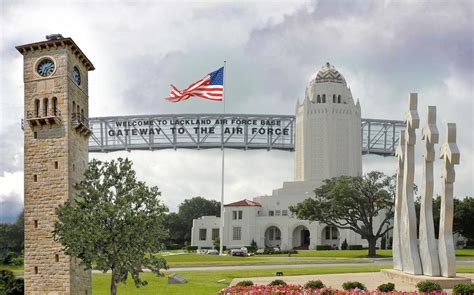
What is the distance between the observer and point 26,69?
43406mm

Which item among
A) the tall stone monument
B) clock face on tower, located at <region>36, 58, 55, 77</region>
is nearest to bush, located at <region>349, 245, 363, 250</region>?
the tall stone monument

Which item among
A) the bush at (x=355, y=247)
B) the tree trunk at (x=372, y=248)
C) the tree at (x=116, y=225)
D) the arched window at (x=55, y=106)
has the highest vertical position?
the arched window at (x=55, y=106)

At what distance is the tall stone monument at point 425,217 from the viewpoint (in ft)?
→ 120

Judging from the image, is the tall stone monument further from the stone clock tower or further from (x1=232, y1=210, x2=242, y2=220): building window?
(x1=232, y1=210, x2=242, y2=220): building window

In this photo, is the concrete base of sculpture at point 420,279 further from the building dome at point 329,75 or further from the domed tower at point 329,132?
the building dome at point 329,75

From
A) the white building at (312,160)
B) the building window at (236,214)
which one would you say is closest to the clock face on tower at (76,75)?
the white building at (312,160)

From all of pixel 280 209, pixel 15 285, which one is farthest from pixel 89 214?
pixel 280 209

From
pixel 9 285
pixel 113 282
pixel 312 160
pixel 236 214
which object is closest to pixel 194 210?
pixel 236 214

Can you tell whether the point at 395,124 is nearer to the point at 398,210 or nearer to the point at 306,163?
the point at 306,163

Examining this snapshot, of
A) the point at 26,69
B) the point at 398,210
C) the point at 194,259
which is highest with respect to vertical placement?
the point at 26,69

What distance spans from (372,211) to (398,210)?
37.2 meters

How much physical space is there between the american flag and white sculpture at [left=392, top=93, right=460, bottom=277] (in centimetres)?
3256

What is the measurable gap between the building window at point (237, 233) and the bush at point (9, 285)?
69.1 m

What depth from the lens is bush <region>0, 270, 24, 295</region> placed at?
1575 inches
